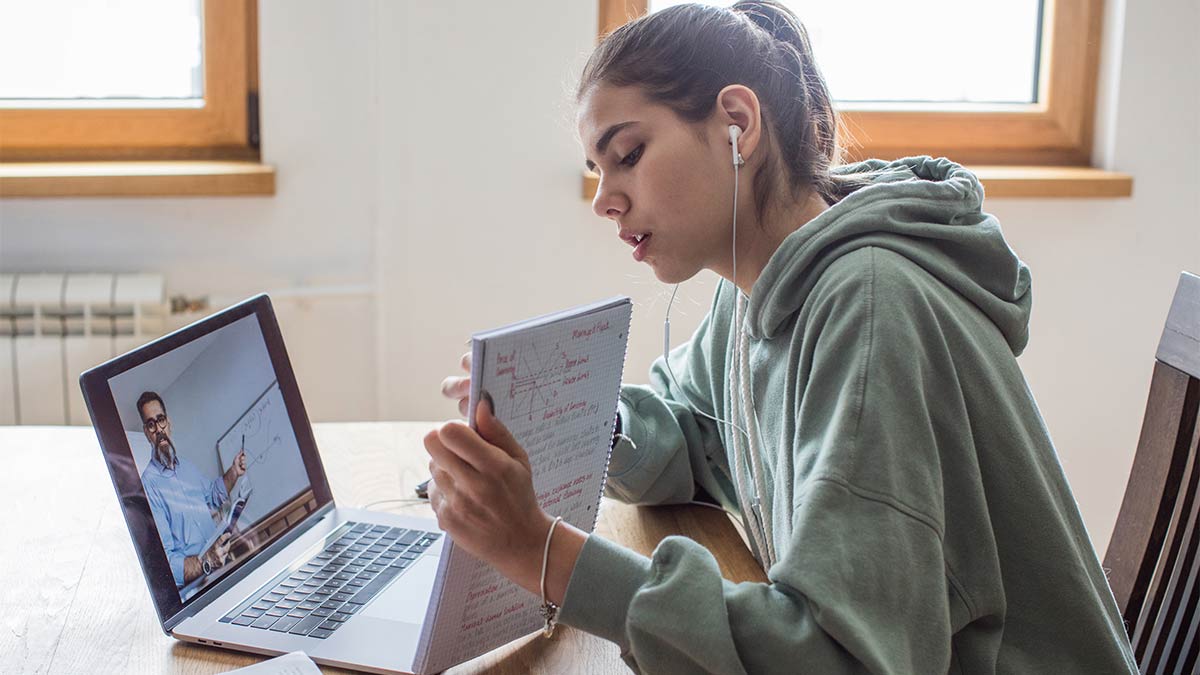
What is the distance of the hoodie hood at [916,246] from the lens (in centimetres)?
96

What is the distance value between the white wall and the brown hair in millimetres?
937

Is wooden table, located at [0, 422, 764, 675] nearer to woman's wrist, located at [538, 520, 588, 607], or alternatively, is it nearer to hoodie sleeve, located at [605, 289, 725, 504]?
hoodie sleeve, located at [605, 289, 725, 504]

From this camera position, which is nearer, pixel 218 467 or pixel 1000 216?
pixel 218 467

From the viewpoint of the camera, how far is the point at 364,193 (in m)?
2.15

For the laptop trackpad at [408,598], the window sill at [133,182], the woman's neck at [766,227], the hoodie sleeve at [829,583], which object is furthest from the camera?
the window sill at [133,182]

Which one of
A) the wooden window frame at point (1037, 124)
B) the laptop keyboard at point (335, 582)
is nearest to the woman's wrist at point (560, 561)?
the laptop keyboard at point (335, 582)

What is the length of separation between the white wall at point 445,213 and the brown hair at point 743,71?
937 mm

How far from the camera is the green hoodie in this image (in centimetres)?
79

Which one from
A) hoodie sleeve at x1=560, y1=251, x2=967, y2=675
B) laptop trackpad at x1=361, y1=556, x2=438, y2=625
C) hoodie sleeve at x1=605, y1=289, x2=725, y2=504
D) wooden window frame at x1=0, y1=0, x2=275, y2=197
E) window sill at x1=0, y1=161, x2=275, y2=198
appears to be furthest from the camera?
wooden window frame at x1=0, y1=0, x2=275, y2=197

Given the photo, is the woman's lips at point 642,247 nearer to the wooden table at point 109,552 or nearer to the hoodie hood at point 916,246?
the hoodie hood at point 916,246

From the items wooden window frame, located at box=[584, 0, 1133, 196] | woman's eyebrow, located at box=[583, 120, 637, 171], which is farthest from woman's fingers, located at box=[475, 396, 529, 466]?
wooden window frame, located at box=[584, 0, 1133, 196]

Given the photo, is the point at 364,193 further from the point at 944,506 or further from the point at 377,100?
the point at 944,506

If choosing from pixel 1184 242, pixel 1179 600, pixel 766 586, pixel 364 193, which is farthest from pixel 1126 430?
pixel 766 586

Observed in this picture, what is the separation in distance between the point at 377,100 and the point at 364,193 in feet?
0.54
